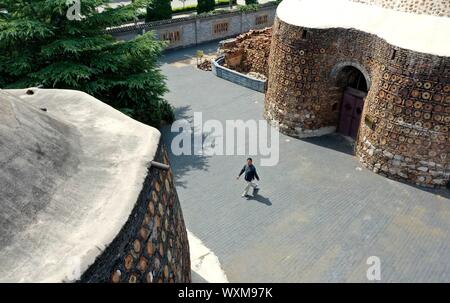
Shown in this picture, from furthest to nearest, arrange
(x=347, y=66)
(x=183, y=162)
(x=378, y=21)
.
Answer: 1. (x=347, y=66)
2. (x=183, y=162)
3. (x=378, y=21)

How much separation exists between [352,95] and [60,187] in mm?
12037

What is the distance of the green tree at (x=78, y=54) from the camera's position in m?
12.5

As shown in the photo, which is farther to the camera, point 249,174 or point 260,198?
point 260,198

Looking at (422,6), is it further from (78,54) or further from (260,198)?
(78,54)

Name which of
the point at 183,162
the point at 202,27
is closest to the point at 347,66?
the point at 183,162

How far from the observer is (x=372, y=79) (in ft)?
42.0

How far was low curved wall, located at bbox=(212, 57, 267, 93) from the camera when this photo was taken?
1945 centimetres

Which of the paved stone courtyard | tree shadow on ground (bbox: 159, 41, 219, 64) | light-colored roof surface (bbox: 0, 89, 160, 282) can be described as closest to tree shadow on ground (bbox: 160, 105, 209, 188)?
the paved stone courtyard

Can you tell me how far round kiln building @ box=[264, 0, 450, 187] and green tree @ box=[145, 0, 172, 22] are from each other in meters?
13.4

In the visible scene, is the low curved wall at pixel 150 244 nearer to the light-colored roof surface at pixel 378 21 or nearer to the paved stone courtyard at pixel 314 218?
the paved stone courtyard at pixel 314 218

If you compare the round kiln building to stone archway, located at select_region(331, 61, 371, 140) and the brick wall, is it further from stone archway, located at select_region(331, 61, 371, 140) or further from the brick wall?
the brick wall
